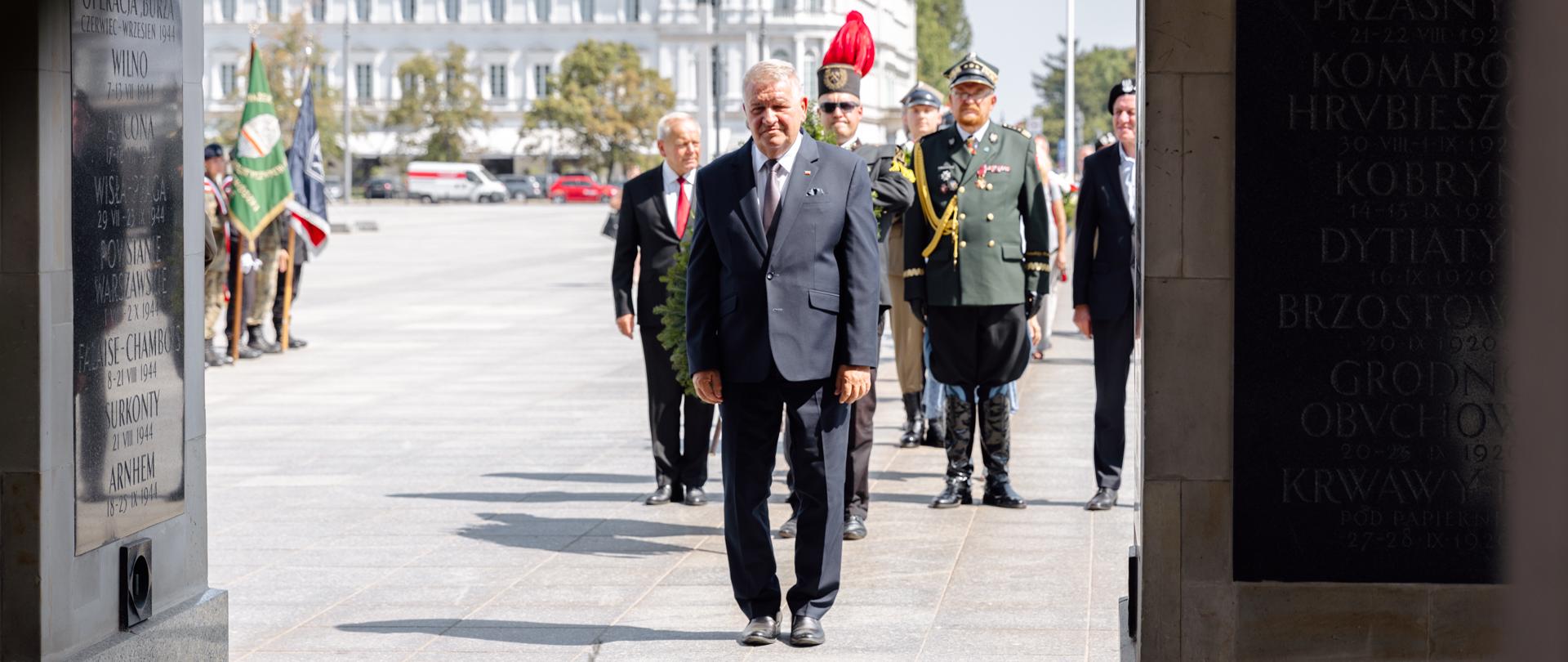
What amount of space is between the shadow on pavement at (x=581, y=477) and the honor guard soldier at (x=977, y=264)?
2010 mm

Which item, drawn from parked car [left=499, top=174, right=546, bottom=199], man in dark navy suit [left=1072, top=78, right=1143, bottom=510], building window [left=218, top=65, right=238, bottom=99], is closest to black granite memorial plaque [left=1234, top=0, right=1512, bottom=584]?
man in dark navy suit [left=1072, top=78, right=1143, bottom=510]

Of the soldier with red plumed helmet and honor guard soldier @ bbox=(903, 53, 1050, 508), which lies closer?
the soldier with red plumed helmet

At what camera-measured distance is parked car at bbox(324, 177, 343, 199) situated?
9519cm

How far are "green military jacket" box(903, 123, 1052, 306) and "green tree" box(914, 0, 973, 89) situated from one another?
4285 inches

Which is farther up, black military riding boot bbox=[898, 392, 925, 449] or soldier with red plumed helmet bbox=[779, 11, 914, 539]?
soldier with red plumed helmet bbox=[779, 11, 914, 539]

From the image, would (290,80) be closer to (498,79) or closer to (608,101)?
(608,101)

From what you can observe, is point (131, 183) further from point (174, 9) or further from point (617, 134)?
point (617, 134)

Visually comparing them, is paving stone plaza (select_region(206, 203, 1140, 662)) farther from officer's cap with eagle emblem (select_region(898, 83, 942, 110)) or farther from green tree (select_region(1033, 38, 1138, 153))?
green tree (select_region(1033, 38, 1138, 153))

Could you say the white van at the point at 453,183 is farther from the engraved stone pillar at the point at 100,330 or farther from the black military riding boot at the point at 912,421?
the engraved stone pillar at the point at 100,330

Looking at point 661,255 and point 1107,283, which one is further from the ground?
point 661,255

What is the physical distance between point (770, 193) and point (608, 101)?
96923 millimetres

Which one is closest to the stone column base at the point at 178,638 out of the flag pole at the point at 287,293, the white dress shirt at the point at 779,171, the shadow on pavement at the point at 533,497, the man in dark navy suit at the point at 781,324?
the man in dark navy suit at the point at 781,324

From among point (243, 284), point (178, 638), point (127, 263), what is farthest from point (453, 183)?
point (127, 263)

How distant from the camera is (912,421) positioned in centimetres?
1259
